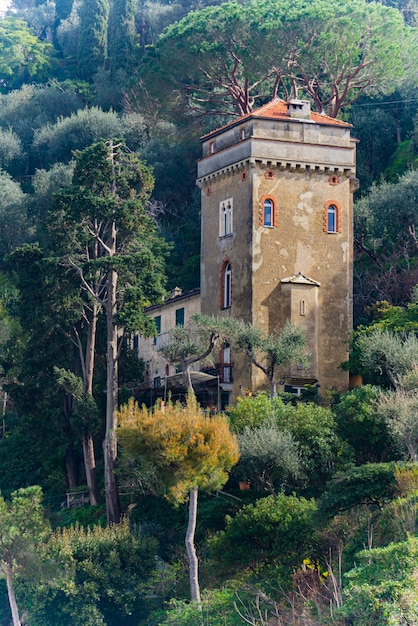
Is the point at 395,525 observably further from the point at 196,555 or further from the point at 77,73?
the point at 77,73

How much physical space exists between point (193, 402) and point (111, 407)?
26.1ft

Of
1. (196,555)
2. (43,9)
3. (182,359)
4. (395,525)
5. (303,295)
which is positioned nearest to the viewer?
(395,525)

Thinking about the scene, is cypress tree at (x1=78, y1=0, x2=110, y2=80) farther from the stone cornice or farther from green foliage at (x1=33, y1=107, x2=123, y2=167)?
the stone cornice

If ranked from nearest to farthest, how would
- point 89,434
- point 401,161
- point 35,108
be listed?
point 89,434
point 401,161
point 35,108

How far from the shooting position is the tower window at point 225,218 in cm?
5112

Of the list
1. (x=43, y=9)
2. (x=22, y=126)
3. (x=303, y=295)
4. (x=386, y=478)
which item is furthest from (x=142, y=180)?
(x=43, y=9)

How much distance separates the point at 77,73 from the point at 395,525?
243ft

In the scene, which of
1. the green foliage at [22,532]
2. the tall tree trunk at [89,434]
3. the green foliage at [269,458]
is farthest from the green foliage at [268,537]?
the tall tree trunk at [89,434]

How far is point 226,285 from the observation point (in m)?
50.8

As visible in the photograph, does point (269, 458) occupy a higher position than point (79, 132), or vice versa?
point (79, 132)

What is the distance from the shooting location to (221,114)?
67688mm

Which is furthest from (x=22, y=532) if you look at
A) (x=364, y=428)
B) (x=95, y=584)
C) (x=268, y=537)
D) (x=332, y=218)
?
(x=332, y=218)

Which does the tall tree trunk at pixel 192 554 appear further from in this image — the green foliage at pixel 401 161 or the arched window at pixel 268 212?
the green foliage at pixel 401 161

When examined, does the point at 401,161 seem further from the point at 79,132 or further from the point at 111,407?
the point at 111,407
